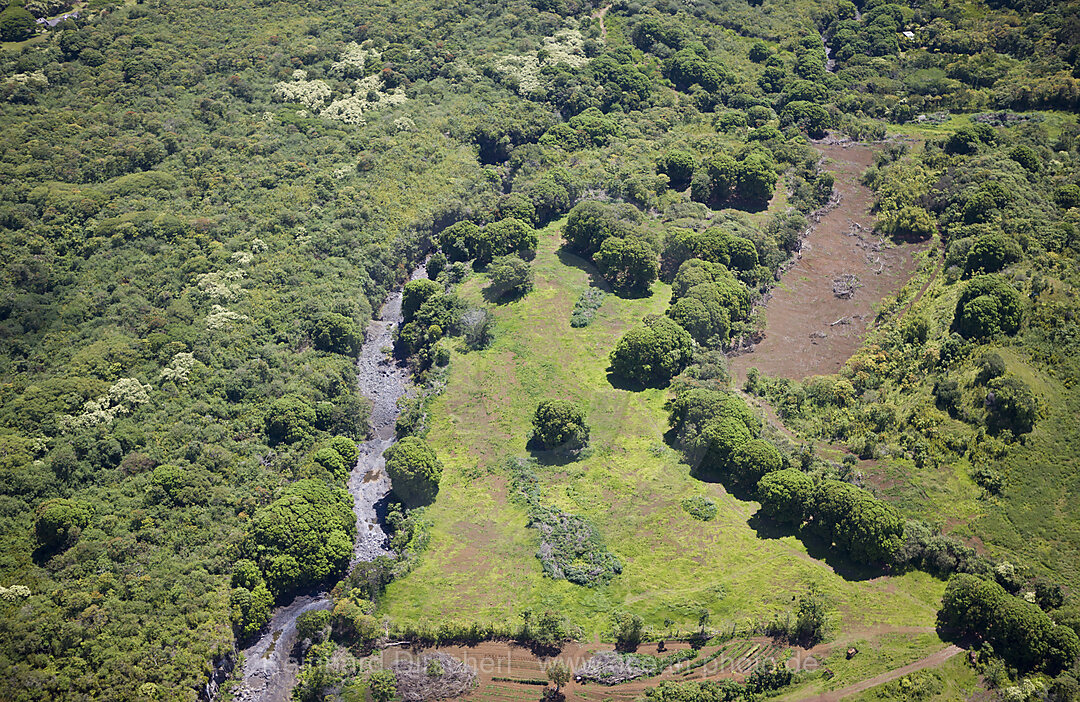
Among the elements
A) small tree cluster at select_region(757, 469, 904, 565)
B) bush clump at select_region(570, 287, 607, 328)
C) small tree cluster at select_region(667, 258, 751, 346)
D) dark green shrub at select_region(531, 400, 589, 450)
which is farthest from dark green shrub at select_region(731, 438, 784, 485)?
bush clump at select_region(570, 287, 607, 328)

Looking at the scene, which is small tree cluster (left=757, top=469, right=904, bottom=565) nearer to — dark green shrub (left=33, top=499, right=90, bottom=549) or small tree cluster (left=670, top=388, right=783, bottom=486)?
small tree cluster (left=670, top=388, right=783, bottom=486)

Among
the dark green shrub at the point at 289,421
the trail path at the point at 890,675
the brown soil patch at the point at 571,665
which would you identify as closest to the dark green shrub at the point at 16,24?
the dark green shrub at the point at 289,421

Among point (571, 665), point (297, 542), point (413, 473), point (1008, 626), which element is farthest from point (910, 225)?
point (297, 542)

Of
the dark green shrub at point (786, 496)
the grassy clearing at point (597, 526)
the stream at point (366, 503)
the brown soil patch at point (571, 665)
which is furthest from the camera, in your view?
the dark green shrub at point (786, 496)

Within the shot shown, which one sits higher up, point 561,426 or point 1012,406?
point 1012,406

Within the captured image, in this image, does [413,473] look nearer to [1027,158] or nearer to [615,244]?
[615,244]

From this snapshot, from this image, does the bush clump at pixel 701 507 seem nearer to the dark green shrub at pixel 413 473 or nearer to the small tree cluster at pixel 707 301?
the small tree cluster at pixel 707 301
